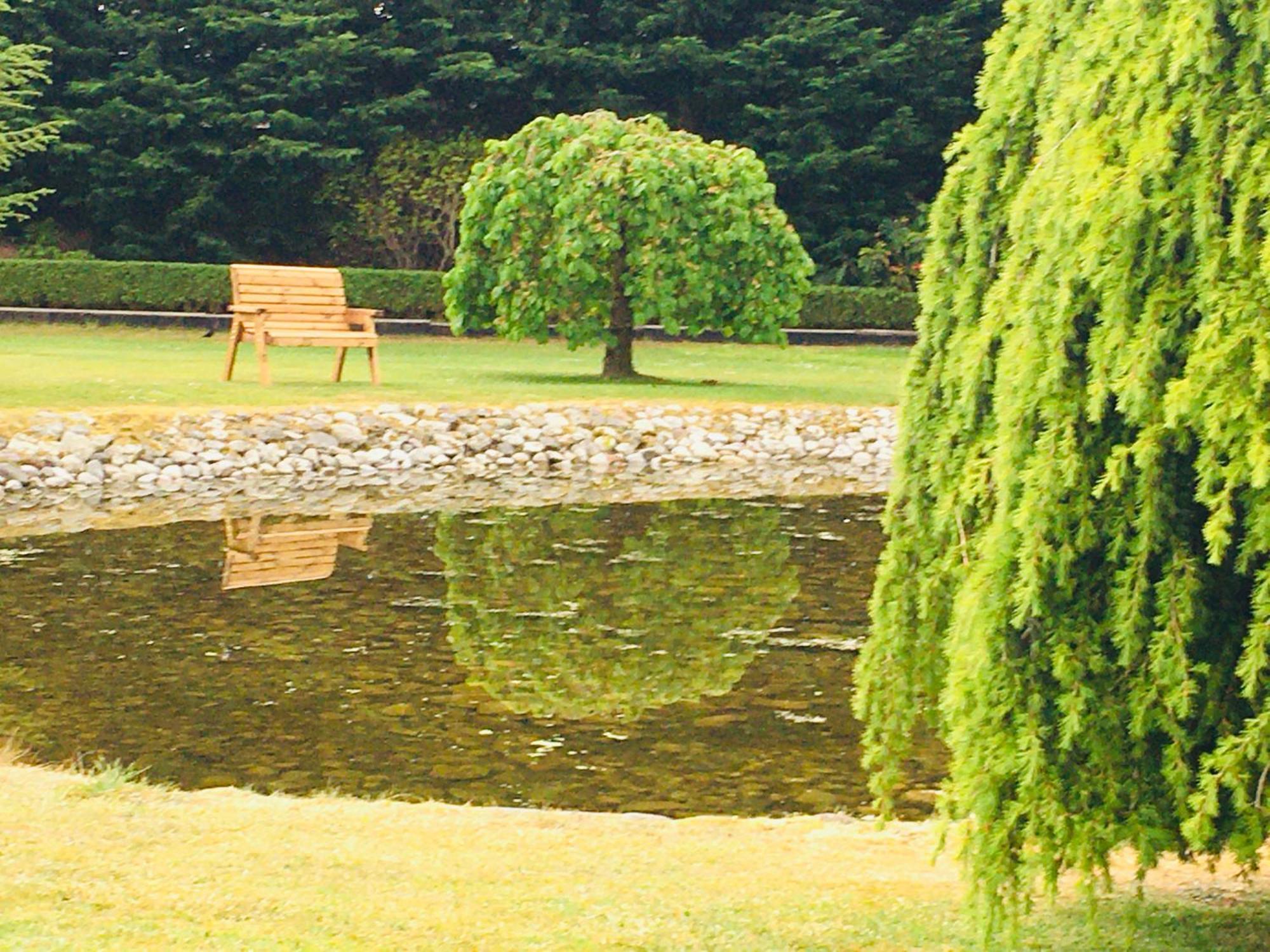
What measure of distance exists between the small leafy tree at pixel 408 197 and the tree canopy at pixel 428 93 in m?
0.38

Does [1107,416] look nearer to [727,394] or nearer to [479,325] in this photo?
[727,394]

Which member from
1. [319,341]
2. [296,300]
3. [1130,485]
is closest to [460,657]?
[1130,485]

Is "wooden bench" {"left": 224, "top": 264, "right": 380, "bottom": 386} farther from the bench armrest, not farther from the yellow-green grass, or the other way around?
the yellow-green grass

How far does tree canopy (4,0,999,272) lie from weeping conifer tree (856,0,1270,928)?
Result: 2644cm

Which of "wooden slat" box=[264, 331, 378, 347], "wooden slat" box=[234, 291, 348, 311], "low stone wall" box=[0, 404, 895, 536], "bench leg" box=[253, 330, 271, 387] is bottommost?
"low stone wall" box=[0, 404, 895, 536]

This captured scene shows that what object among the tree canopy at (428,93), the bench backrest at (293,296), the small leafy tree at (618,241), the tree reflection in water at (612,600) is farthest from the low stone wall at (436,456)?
the tree canopy at (428,93)

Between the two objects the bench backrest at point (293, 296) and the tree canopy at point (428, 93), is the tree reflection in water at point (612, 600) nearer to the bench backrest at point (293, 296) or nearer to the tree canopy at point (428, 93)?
the bench backrest at point (293, 296)

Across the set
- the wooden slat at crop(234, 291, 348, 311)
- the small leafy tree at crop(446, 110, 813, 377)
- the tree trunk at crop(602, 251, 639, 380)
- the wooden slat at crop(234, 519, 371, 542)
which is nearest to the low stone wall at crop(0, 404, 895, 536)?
the wooden slat at crop(234, 519, 371, 542)

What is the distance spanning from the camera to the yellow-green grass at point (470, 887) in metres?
3.48

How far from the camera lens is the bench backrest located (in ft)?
52.7

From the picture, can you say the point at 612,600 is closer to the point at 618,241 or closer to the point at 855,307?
the point at 618,241

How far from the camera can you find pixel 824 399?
1686 centimetres

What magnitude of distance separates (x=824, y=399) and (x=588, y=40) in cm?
1663

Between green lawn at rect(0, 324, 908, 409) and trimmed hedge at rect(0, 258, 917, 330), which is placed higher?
trimmed hedge at rect(0, 258, 917, 330)
